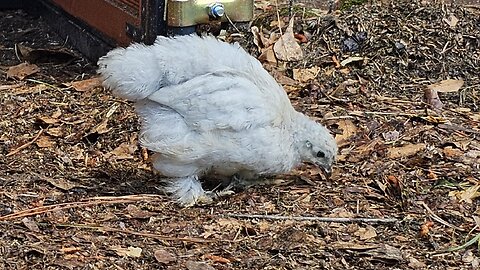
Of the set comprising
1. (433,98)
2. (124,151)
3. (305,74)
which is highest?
(433,98)

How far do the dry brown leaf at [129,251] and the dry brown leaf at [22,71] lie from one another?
2.79 m

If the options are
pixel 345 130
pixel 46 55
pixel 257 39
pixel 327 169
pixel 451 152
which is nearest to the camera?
pixel 327 169

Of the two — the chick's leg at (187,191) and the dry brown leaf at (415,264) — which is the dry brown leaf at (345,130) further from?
the dry brown leaf at (415,264)

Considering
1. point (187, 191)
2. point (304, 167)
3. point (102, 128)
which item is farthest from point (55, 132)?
point (304, 167)

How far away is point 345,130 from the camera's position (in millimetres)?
5418

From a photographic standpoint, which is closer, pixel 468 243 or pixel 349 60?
pixel 468 243

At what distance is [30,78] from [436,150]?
2.96 metres

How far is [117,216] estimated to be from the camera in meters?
4.21

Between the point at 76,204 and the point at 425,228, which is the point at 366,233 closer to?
the point at 425,228

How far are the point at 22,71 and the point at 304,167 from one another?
246 centimetres

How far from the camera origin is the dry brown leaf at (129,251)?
3807mm

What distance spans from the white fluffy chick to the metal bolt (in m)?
1.09

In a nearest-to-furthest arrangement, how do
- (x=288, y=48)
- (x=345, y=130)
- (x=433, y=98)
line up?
(x=345, y=130) → (x=433, y=98) → (x=288, y=48)

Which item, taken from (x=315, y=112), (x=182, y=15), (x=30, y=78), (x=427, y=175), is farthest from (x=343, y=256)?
(x=30, y=78)
